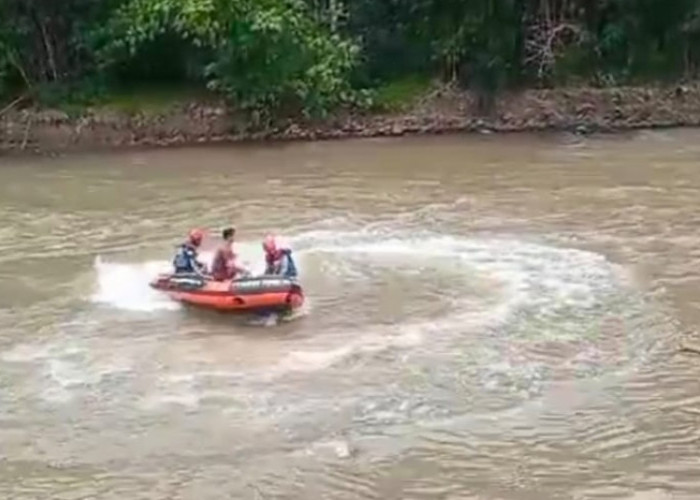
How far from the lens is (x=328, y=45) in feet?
102

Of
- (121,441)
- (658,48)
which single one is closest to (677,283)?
(121,441)

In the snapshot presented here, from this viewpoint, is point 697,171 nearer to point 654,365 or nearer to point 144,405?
point 654,365

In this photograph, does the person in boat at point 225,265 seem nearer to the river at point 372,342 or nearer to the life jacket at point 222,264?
the life jacket at point 222,264

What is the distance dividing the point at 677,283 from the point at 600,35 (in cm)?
1619

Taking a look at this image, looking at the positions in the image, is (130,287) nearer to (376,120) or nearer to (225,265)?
(225,265)

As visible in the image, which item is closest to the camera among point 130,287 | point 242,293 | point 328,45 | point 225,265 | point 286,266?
point 242,293

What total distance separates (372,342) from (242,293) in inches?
73.3

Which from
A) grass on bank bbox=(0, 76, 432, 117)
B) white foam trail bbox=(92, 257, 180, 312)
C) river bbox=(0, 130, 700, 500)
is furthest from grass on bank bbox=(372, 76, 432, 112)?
white foam trail bbox=(92, 257, 180, 312)

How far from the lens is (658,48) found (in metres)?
32.8

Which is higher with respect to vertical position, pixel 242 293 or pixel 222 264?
pixel 222 264

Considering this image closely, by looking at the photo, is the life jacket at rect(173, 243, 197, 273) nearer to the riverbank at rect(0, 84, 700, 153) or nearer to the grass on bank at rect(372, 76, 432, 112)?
the riverbank at rect(0, 84, 700, 153)

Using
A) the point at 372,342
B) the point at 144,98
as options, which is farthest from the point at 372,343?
the point at 144,98

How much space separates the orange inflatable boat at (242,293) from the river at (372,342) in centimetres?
20

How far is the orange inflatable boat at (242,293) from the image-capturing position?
16.4m
